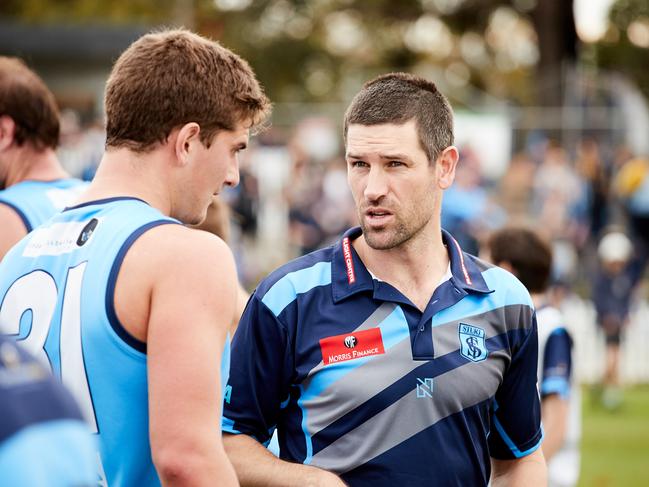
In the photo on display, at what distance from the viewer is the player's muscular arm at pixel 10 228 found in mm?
3719

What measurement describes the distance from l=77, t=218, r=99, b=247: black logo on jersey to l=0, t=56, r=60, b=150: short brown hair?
55.8 inches

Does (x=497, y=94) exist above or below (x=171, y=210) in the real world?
below

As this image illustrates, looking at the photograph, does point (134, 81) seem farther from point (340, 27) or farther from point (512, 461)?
point (340, 27)

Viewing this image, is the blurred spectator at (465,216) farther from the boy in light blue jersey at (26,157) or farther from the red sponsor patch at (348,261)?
the red sponsor patch at (348,261)

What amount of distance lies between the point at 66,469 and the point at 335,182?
1660 cm

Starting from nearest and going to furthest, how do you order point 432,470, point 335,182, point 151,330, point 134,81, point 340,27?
point 151,330 → point 134,81 → point 432,470 → point 335,182 → point 340,27

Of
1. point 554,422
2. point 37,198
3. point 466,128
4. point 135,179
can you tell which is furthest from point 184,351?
point 466,128

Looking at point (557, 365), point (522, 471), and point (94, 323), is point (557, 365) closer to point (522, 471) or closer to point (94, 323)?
point (522, 471)

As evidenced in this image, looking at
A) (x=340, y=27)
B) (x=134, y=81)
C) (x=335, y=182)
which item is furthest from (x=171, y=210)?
(x=340, y=27)

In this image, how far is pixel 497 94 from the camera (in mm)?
51188

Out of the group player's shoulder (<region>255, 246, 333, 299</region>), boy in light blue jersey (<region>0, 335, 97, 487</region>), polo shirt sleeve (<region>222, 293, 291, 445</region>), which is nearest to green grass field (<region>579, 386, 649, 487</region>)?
player's shoulder (<region>255, 246, 333, 299</region>)

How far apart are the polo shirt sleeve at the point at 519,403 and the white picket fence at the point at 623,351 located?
32.2 feet

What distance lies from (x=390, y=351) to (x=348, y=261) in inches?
14.4

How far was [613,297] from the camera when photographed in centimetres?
1252
